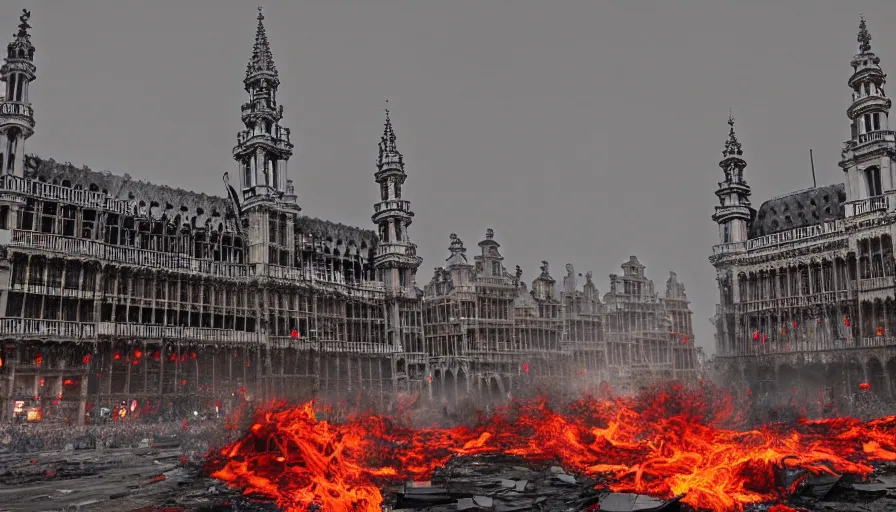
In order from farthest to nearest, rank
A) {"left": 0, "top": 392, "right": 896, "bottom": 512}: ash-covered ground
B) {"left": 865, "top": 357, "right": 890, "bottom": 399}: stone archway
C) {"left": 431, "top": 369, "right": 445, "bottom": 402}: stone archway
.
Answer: {"left": 431, "top": 369, "right": 445, "bottom": 402}: stone archway < {"left": 865, "top": 357, "right": 890, "bottom": 399}: stone archway < {"left": 0, "top": 392, "right": 896, "bottom": 512}: ash-covered ground

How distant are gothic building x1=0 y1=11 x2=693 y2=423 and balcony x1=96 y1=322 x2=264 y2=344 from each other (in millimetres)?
101

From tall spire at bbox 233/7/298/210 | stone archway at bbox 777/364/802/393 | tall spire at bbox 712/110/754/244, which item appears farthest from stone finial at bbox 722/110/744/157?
tall spire at bbox 233/7/298/210

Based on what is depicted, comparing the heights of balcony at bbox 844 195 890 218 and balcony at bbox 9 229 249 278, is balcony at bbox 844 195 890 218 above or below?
above

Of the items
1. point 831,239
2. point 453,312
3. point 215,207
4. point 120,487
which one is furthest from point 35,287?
point 831,239

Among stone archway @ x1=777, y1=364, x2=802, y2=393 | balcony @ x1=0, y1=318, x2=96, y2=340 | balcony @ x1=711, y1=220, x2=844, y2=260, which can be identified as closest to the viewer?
balcony @ x1=0, y1=318, x2=96, y2=340

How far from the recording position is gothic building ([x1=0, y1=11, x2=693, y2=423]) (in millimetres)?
44625

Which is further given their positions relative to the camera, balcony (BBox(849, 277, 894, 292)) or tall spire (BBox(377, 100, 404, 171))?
tall spire (BBox(377, 100, 404, 171))

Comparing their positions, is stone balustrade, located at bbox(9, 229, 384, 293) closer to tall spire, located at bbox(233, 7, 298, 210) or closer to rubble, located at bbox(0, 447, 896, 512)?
tall spire, located at bbox(233, 7, 298, 210)

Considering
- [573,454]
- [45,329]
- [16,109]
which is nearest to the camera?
[573,454]

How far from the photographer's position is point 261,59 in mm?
63469

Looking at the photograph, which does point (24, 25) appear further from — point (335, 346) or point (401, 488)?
point (401, 488)

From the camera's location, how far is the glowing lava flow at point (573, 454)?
21.4 meters

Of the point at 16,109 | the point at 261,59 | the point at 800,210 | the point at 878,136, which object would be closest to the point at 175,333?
the point at 16,109

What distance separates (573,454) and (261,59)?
4612cm
